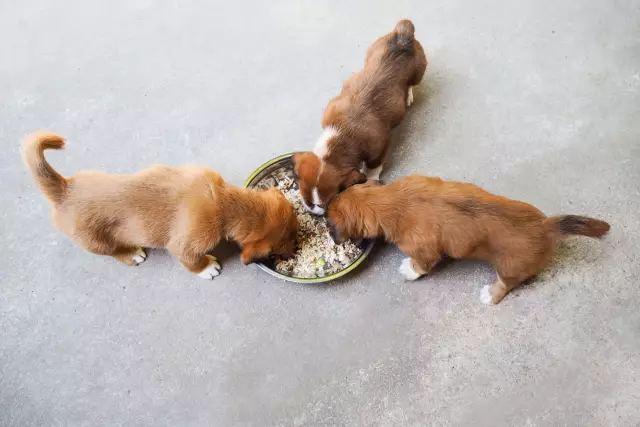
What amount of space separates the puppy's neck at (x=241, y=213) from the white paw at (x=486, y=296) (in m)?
1.36

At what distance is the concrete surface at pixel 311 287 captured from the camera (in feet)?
8.41

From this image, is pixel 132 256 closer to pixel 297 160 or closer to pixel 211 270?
pixel 211 270

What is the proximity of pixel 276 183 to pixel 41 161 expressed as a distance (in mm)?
1268

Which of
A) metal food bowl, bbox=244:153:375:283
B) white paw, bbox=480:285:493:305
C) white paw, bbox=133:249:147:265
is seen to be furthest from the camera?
white paw, bbox=133:249:147:265

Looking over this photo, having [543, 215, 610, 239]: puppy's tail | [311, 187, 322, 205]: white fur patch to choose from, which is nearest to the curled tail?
[311, 187, 322, 205]: white fur patch

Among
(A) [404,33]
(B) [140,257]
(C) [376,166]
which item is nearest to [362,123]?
(C) [376,166]

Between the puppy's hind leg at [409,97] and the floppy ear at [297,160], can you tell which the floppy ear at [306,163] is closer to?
the floppy ear at [297,160]

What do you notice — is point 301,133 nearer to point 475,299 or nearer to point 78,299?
point 475,299

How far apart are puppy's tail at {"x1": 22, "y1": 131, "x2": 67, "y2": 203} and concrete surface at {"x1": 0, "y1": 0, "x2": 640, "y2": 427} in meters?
0.74

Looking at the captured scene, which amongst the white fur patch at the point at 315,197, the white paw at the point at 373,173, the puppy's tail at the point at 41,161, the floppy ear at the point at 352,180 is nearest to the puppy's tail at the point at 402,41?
the white paw at the point at 373,173

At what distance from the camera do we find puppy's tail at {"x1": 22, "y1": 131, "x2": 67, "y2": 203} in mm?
2186

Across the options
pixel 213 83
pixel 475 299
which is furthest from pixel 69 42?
pixel 475 299

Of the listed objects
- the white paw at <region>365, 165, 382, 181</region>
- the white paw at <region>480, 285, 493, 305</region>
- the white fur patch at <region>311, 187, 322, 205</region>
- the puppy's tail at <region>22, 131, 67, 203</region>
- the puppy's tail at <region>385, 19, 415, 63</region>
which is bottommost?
the white paw at <region>480, 285, 493, 305</region>

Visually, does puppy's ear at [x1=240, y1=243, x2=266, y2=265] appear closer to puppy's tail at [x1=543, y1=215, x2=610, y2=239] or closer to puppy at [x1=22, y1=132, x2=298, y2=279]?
puppy at [x1=22, y1=132, x2=298, y2=279]
